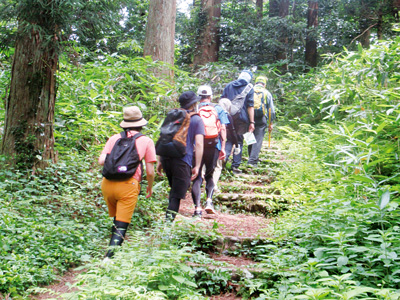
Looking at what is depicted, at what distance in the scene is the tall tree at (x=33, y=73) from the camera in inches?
243

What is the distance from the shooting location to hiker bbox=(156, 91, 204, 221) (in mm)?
5211

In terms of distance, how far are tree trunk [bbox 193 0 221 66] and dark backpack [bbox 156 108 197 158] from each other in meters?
13.4

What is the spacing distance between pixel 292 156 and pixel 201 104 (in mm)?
3746

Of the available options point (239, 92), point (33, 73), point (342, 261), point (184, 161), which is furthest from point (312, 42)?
point (342, 261)

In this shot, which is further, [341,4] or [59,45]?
[341,4]

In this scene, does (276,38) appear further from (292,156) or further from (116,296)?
(116,296)

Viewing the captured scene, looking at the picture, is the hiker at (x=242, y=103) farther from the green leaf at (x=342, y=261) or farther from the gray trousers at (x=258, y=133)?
the green leaf at (x=342, y=261)

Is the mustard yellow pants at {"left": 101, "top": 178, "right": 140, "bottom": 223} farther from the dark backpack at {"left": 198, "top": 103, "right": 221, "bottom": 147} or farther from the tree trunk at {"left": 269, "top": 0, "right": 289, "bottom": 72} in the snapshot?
the tree trunk at {"left": 269, "top": 0, "right": 289, "bottom": 72}

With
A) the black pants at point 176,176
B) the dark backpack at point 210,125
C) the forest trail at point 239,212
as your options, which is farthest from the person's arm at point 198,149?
the forest trail at point 239,212

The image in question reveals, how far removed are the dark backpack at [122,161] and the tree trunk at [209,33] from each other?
14221 mm

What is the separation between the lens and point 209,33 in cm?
1817

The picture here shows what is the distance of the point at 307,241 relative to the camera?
4141 millimetres

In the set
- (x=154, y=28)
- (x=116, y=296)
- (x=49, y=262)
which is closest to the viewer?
(x=116, y=296)

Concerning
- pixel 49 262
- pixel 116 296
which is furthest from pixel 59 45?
pixel 116 296
